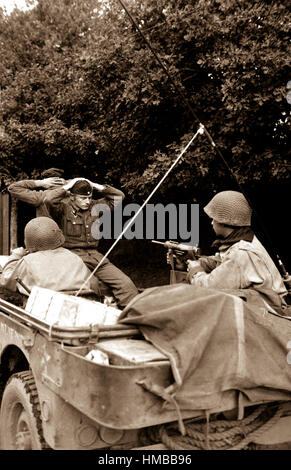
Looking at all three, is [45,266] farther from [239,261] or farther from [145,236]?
[145,236]

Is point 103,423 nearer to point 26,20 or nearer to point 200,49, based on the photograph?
point 200,49

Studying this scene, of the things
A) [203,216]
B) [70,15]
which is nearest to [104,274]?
[203,216]

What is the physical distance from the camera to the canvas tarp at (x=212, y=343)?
2.87 metres

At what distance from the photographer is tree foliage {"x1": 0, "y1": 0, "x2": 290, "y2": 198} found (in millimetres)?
8227

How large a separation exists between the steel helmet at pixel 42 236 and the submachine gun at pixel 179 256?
968 millimetres

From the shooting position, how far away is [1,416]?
3.68 m

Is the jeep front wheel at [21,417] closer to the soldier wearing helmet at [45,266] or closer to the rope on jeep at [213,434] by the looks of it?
the rope on jeep at [213,434]

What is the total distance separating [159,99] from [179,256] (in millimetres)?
5350

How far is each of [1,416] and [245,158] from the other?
259 inches

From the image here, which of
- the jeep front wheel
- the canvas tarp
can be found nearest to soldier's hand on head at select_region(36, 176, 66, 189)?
the jeep front wheel

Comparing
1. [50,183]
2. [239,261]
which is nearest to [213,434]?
[239,261]

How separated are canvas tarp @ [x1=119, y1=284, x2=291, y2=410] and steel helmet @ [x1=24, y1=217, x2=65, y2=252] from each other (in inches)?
64.8

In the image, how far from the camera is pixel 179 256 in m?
4.96

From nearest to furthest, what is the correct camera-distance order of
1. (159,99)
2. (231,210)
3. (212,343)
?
(212,343) < (231,210) < (159,99)
